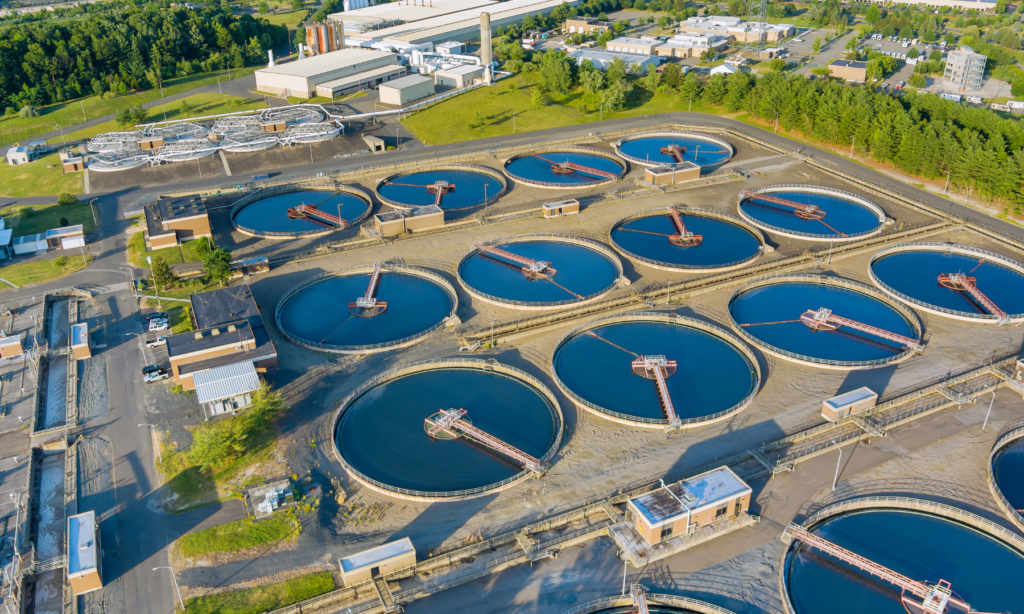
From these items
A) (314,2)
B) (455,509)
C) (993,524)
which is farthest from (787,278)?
(314,2)

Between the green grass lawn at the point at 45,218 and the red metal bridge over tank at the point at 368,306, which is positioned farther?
the green grass lawn at the point at 45,218

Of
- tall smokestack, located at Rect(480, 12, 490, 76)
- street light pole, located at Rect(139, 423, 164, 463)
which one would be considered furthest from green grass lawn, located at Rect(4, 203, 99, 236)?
tall smokestack, located at Rect(480, 12, 490, 76)

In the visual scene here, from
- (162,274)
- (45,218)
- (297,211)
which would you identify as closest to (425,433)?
(162,274)

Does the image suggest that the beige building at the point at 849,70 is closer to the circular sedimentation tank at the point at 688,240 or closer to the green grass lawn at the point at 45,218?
the circular sedimentation tank at the point at 688,240

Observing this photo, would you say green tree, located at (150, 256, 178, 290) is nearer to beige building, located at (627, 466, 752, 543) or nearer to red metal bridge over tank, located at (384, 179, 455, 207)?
red metal bridge over tank, located at (384, 179, 455, 207)

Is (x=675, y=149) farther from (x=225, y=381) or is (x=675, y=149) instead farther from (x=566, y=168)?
(x=225, y=381)

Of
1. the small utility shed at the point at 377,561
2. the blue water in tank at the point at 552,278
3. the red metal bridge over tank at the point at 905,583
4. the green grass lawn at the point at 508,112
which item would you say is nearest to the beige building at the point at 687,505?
the red metal bridge over tank at the point at 905,583
